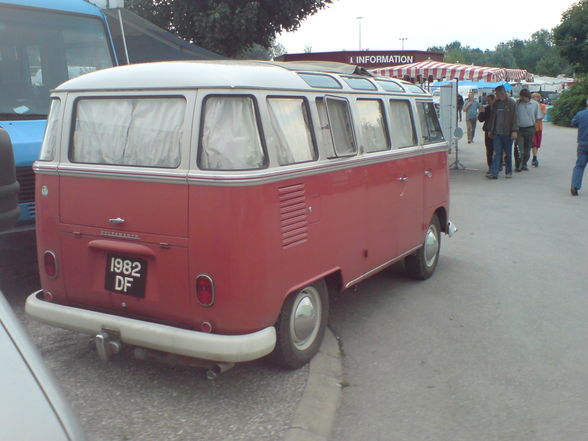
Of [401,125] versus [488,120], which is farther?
[488,120]

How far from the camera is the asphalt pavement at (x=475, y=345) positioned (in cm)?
405

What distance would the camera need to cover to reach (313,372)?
182 inches

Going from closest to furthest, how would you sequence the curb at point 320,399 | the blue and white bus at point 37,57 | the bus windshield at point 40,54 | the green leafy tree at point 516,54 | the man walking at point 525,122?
the curb at point 320,399
the blue and white bus at point 37,57
the bus windshield at point 40,54
the man walking at point 525,122
the green leafy tree at point 516,54

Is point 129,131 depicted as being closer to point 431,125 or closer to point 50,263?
point 50,263

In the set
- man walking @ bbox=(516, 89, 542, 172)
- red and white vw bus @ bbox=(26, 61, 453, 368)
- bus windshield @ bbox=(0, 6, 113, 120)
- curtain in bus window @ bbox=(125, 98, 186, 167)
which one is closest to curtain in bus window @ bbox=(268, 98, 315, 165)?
red and white vw bus @ bbox=(26, 61, 453, 368)

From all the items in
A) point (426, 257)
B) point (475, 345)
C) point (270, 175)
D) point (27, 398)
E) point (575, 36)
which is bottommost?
point (475, 345)

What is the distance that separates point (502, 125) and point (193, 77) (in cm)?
1176

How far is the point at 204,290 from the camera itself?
4004 mm

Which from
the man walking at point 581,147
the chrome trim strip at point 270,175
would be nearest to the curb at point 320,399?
the chrome trim strip at point 270,175

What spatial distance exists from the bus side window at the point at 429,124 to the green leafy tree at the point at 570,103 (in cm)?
3052

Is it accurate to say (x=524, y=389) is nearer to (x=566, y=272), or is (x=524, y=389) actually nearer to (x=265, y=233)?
(x=265, y=233)

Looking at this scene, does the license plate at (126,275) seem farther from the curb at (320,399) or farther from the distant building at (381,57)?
the distant building at (381,57)

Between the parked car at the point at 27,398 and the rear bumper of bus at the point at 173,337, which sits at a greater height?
the parked car at the point at 27,398

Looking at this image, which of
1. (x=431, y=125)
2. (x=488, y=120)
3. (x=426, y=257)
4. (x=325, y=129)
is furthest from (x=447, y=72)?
(x=325, y=129)
